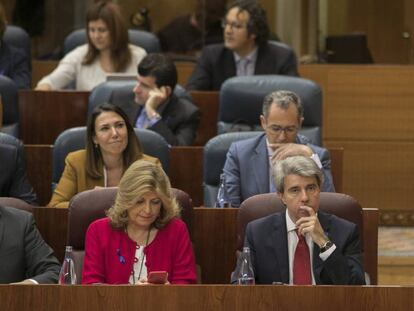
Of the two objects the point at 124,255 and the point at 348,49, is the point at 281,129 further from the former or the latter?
the point at 348,49

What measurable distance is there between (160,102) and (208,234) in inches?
67.2

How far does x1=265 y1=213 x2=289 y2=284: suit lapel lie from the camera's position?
520 cm

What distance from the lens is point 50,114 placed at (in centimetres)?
794

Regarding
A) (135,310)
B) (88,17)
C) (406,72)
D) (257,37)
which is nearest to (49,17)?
(88,17)

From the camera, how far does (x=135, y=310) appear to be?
14.2ft

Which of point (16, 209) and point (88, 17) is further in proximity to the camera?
point (88, 17)

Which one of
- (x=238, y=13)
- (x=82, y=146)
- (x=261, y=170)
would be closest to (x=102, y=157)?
(x=82, y=146)

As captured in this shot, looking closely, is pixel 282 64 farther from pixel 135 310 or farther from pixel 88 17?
pixel 135 310

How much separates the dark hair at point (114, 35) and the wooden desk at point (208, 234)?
2.62m

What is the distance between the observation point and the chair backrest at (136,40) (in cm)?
882

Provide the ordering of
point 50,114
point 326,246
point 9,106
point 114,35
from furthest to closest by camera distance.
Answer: point 114,35, point 50,114, point 9,106, point 326,246

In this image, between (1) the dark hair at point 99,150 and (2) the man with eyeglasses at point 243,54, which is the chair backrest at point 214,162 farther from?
(2) the man with eyeglasses at point 243,54

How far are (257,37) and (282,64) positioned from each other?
25cm

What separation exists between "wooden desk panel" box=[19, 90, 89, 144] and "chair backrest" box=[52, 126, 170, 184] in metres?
1.25
